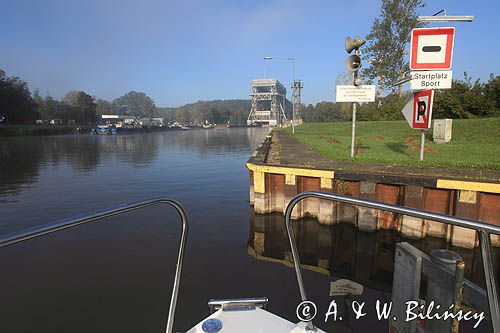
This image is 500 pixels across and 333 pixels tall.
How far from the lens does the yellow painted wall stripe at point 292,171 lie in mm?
8382

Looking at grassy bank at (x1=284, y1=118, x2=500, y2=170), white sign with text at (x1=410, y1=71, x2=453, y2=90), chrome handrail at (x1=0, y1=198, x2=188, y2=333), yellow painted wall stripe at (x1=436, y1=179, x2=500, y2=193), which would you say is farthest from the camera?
grassy bank at (x1=284, y1=118, x2=500, y2=170)

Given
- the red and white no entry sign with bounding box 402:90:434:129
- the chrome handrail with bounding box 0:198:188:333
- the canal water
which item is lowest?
the canal water

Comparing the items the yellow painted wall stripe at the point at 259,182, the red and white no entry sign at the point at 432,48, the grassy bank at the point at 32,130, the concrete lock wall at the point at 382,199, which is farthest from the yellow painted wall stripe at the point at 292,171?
the grassy bank at the point at 32,130

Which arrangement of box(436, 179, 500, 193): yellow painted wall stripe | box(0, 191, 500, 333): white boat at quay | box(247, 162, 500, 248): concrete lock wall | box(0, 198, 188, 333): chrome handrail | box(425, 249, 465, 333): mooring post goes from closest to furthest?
box(0, 198, 188, 333): chrome handrail
box(0, 191, 500, 333): white boat at quay
box(425, 249, 465, 333): mooring post
box(436, 179, 500, 193): yellow painted wall stripe
box(247, 162, 500, 248): concrete lock wall

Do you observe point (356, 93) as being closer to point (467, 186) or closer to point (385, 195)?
point (385, 195)

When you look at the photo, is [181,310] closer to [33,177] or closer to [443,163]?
[443,163]

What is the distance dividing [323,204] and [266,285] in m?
3.32

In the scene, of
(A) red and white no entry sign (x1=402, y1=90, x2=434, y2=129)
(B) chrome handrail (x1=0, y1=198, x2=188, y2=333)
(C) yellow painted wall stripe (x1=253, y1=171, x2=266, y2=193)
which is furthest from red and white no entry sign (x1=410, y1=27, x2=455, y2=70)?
(B) chrome handrail (x1=0, y1=198, x2=188, y2=333)

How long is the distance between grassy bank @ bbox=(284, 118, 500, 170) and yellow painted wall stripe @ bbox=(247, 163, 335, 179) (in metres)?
2.02

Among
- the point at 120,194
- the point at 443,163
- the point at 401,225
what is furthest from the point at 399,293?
the point at 120,194

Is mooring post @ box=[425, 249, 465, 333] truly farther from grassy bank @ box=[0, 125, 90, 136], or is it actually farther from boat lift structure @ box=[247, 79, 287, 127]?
boat lift structure @ box=[247, 79, 287, 127]

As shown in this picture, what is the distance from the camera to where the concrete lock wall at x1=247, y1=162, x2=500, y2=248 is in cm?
661

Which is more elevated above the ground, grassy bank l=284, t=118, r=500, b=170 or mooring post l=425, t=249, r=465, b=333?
grassy bank l=284, t=118, r=500, b=170

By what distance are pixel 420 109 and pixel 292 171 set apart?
167 inches
